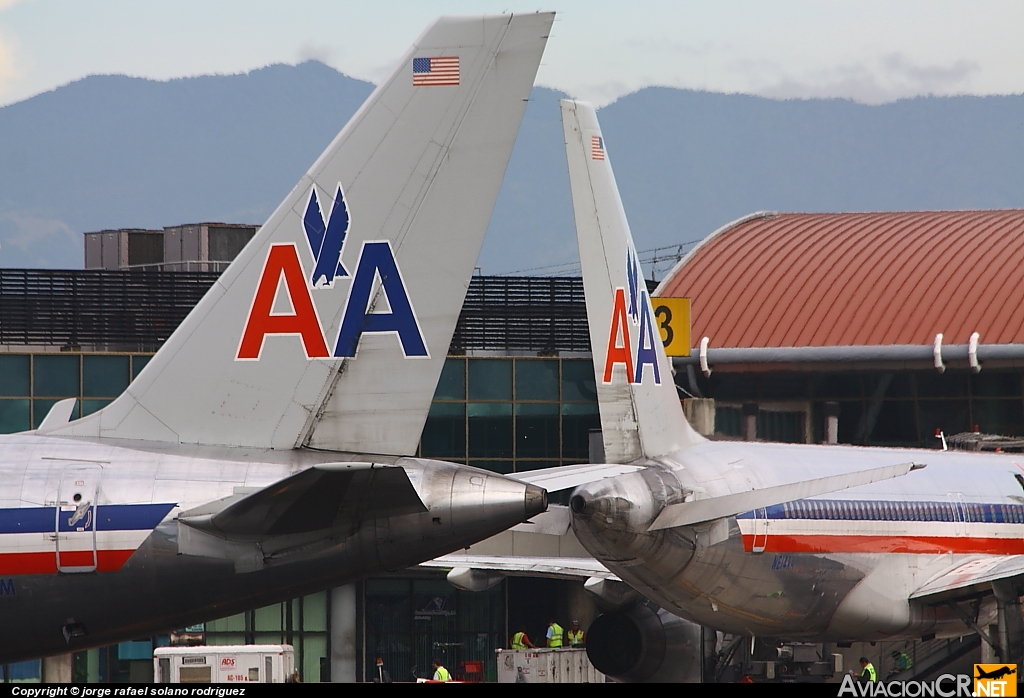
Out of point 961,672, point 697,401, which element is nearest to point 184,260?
point 697,401

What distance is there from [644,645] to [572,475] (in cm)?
893

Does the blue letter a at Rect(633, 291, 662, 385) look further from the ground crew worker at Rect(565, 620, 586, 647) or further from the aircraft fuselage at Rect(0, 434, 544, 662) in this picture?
the ground crew worker at Rect(565, 620, 586, 647)

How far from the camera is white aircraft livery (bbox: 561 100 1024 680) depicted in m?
23.3

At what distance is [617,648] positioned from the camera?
2914cm

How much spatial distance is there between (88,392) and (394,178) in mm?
29480

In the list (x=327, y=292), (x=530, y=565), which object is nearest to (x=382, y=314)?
(x=327, y=292)

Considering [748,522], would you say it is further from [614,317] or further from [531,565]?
[531,565]

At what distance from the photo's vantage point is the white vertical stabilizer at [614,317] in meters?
24.2

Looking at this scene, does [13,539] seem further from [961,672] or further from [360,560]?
[961,672]

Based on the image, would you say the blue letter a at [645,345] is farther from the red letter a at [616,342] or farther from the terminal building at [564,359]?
the terminal building at [564,359]

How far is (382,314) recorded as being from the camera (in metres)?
13.2

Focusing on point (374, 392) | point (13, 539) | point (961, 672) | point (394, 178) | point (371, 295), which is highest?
point (394, 178)

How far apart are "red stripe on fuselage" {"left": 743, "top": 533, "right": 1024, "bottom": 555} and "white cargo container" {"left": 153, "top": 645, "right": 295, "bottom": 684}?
9.72 metres

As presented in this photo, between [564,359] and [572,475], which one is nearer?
[572,475]
